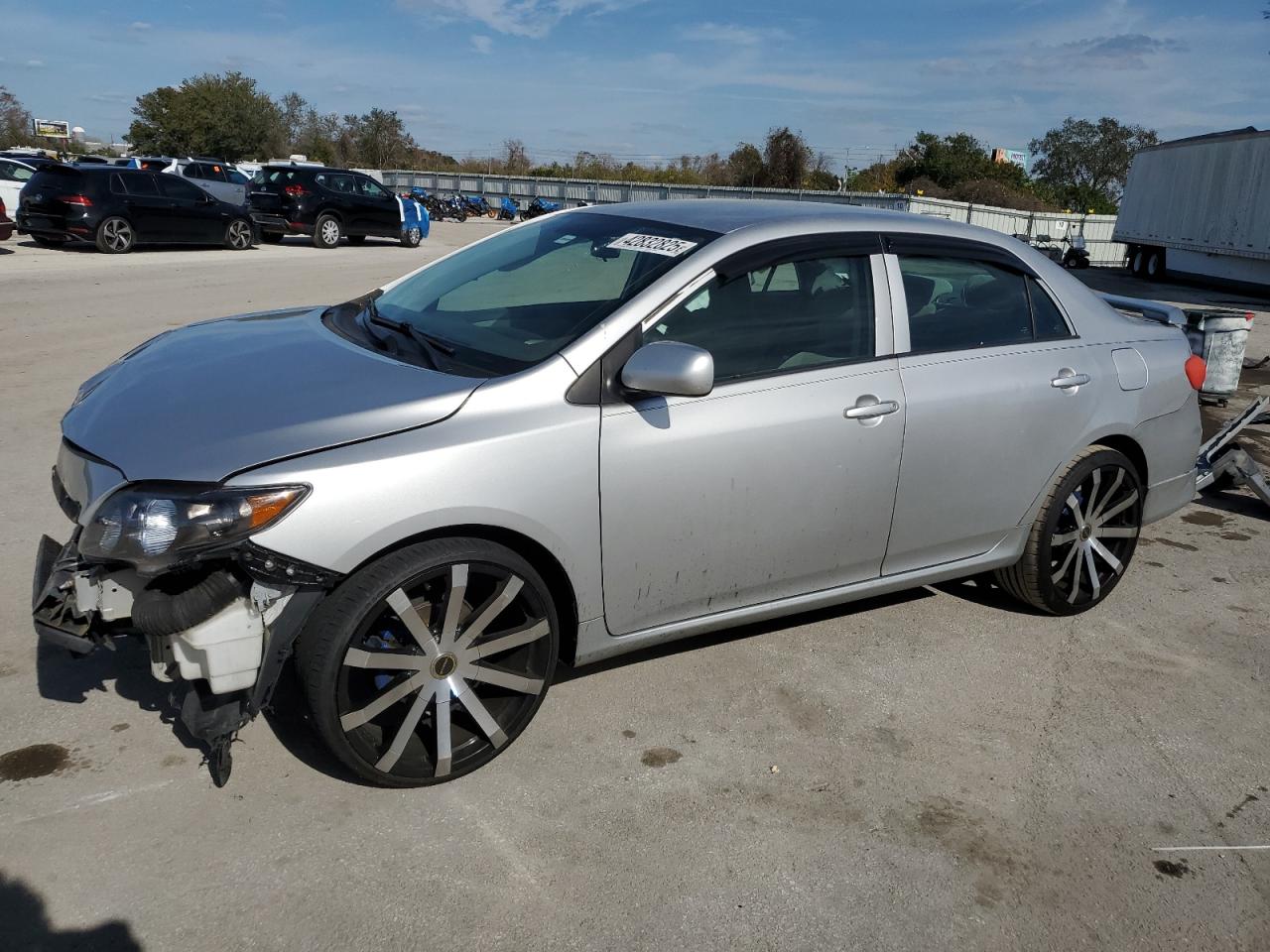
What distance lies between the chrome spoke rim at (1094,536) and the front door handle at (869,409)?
3.82 ft

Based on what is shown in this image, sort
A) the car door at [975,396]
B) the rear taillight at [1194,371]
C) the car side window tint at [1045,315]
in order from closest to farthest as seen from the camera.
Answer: the car door at [975,396]
the car side window tint at [1045,315]
the rear taillight at [1194,371]

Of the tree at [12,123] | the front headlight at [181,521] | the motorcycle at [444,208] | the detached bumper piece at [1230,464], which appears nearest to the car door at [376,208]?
the motorcycle at [444,208]

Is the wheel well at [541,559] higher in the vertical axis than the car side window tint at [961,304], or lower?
lower

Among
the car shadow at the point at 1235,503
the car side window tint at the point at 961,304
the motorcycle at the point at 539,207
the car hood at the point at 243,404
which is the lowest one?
the car shadow at the point at 1235,503

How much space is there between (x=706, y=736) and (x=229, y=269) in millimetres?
15137

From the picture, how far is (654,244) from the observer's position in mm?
3734

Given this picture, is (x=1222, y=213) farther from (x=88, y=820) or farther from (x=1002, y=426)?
(x=88, y=820)

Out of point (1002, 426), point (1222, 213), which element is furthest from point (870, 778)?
point (1222, 213)

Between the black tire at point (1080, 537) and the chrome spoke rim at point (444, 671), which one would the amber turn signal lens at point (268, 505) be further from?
the black tire at point (1080, 537)

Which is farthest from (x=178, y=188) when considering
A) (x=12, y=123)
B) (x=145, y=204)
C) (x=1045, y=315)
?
(x=12, y=123)

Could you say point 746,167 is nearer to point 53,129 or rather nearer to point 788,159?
point 788,159

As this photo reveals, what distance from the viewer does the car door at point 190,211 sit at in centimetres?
1912

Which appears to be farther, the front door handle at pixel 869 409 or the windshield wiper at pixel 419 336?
the front door handle at pixel 869 409

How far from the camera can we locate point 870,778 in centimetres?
339
